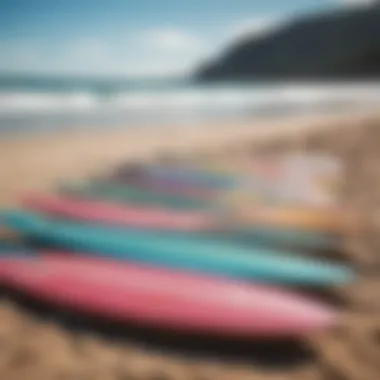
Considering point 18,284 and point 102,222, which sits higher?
point 102,222

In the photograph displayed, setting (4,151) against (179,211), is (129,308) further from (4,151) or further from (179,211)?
(4,151)

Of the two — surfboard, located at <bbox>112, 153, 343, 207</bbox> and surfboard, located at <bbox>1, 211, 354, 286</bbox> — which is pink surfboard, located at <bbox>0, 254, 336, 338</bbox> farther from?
surfboard, located at <bbox>112, 153, 343, 207</bbox>

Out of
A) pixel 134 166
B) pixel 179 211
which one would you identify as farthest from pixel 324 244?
pixel 134 166

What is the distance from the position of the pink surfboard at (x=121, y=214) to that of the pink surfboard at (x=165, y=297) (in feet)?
0.23

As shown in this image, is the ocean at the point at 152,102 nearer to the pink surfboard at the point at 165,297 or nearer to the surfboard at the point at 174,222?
the surfboard at the point at 174,222

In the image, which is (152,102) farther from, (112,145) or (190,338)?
(190,338)

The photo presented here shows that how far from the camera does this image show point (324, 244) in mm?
1032

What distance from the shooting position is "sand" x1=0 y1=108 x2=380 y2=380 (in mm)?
927

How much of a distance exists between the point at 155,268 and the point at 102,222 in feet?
0.36

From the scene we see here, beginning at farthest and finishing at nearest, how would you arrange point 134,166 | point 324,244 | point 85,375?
point 134,166 → point 324,244 → point 85,375

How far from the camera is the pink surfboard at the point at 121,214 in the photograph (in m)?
1.05

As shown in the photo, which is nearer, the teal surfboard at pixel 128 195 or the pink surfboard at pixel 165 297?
the pink surfboard at pixel 165 297

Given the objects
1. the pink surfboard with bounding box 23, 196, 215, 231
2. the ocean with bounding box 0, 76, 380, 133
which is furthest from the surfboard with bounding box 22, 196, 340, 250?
the ocean with bounding box 0, 76, 380, 133

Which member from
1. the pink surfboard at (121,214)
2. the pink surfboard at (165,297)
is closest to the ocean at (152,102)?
the pink surfboard at (121,214)
